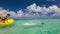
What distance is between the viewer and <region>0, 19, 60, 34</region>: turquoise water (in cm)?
161

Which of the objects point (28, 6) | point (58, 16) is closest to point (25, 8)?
point (28, 6)

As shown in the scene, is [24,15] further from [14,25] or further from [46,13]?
[46,13]

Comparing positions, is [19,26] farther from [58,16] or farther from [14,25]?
[58,16]

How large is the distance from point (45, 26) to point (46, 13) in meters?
0.17

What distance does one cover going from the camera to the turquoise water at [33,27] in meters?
1.61

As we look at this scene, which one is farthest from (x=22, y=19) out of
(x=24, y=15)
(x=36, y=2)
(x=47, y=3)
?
(x=47, y=3)

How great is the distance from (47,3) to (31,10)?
0.75 ft

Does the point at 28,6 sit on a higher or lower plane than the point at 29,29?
higher

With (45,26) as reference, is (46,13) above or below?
above

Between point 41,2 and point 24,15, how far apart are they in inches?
11.0

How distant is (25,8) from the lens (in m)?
1.62

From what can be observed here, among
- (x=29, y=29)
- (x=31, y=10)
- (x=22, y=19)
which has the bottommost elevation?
(x=29, y=29)

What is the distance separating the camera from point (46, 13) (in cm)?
163

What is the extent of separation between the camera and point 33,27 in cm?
162
